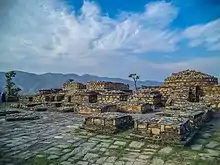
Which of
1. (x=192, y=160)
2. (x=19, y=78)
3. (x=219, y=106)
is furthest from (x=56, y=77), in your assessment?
(x=192, y=160)

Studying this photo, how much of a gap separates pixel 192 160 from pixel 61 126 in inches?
167

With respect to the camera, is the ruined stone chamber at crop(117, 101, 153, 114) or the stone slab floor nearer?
the stone slab floor

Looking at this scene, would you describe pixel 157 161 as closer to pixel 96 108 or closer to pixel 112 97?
pixel 96 108

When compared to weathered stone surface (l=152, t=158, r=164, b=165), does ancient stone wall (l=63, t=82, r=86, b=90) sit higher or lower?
higher

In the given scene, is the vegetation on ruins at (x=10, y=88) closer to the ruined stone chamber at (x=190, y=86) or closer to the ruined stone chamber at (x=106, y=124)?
the ruined stone chamber at (x=190, y=86)

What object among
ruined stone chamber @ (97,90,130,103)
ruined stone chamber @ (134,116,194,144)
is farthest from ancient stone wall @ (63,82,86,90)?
ruined stone chamber @ (134,116,194,144)

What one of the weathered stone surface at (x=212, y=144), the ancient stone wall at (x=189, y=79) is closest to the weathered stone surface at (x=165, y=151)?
the weathered stone surface at (x=212, y=144)

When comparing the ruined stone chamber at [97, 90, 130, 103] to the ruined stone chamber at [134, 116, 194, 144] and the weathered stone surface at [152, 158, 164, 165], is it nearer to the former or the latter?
the ruined stone chamber at [134, 116, 194, 144]

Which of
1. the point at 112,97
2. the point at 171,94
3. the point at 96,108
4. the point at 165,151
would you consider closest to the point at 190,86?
the point at 171,94

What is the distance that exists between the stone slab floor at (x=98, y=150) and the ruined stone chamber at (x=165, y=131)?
0.18 meters

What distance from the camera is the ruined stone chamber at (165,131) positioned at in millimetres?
4836

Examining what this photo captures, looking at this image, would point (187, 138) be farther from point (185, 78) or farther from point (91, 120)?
point (185, 78)

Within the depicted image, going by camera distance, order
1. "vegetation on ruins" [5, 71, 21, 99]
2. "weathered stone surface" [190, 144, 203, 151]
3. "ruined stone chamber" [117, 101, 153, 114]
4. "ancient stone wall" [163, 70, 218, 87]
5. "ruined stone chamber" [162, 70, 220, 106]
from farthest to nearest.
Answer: "vegetation on ruins" [5, 71, 21, 99]
"ancient stone wall" [163, 70, 218, 87]
"ruined stone chamber" [162, 70, 220, 106]
"ruined stone chamber" [117, 101, 153, 114]
"weathered stone surface" [190, 144, 203, 151]

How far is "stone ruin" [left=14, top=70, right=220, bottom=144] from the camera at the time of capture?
516 centimetres
